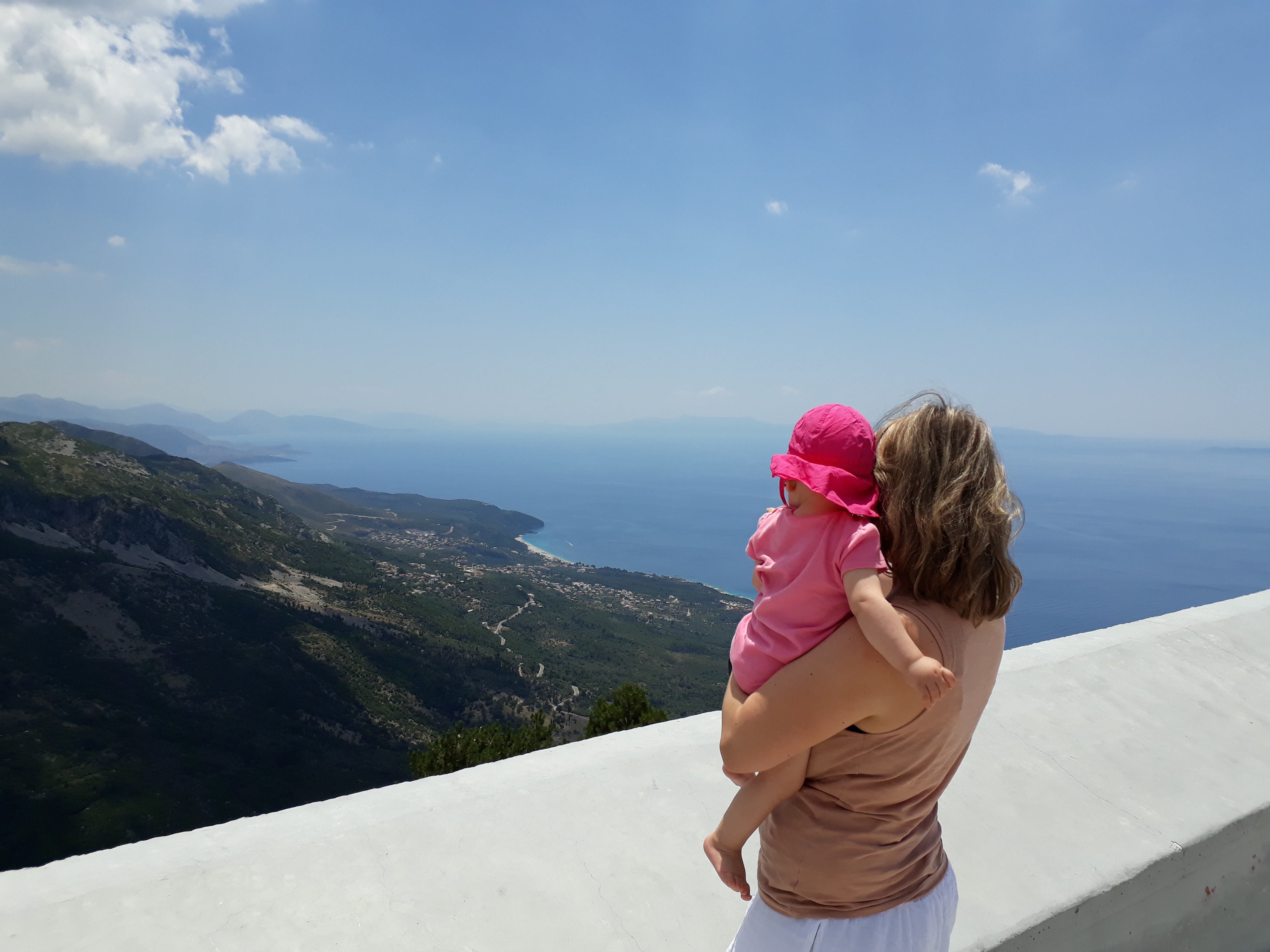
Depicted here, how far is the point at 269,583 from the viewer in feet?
191

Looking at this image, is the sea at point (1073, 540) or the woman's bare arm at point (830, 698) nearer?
the woman's bare arm at point (830, 698)

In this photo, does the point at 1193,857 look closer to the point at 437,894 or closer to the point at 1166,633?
the point at 1166,633

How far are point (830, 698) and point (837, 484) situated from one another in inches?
11.6

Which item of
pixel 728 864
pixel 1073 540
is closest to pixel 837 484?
pixel 728 864

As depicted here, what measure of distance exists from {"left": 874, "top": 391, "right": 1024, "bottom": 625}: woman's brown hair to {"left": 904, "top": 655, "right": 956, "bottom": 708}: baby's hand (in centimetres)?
13

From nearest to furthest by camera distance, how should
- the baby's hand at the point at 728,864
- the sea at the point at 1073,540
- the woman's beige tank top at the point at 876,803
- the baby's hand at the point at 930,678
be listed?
the baby's hand at the point at 930,678
the woman's beige tank top at the point at 876,803
the baby's hand at the point at 728,864
the sea at the point at 1073,540

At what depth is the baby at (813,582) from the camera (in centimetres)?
89

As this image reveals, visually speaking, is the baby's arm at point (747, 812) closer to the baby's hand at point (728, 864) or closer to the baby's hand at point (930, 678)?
the baby's hand at point (728, 864)

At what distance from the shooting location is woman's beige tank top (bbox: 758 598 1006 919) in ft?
3.19

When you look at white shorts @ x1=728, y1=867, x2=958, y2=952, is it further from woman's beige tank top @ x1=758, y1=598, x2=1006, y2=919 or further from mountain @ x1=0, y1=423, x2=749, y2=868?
mountain @ x1=0, y1=423, x2=749, y2=868

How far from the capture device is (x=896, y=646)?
2.87ft

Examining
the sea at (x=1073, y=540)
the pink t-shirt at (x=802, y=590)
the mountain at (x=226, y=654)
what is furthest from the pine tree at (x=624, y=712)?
the sea at (x=1073, y=540)

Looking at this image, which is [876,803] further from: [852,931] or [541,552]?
[541,552]

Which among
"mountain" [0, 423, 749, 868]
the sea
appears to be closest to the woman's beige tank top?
"mountain" [0, 423, 749, 868]
